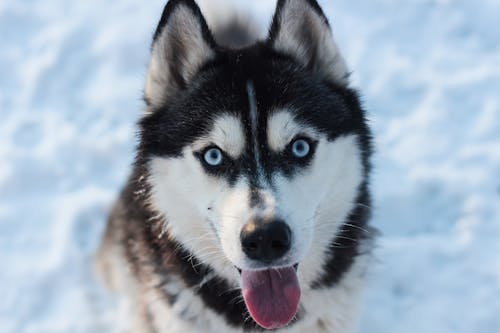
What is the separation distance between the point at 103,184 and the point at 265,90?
2.08m

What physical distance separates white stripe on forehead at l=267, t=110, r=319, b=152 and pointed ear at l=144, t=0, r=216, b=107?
1.54 ft

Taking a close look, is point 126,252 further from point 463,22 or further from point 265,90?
point 463,22

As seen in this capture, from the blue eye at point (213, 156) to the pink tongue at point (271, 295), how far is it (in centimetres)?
46

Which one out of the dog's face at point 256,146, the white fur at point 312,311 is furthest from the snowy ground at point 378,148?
the dog's face at point 256,146

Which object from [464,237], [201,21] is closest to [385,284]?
[464,237]

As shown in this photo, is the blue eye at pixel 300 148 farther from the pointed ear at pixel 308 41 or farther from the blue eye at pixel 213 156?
the pointed ear at pixel 308 41

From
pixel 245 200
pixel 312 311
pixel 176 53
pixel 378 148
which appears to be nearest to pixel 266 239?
pixel 245 200

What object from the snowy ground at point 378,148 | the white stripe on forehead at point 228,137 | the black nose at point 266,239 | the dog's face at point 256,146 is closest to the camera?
the black nose at point 266,239

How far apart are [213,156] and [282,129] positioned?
0.29 meters

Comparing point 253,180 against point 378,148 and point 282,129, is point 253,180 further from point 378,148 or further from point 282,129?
point 378,148

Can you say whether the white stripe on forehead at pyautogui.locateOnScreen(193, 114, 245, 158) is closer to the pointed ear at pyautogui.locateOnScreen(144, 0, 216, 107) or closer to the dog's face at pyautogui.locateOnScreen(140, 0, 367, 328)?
the dog's face at pyautogui.locateOnScreen(140, 0, 367, 328)

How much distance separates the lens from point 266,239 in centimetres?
201

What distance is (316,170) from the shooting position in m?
2.28

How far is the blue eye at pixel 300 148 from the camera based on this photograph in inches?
90.3
